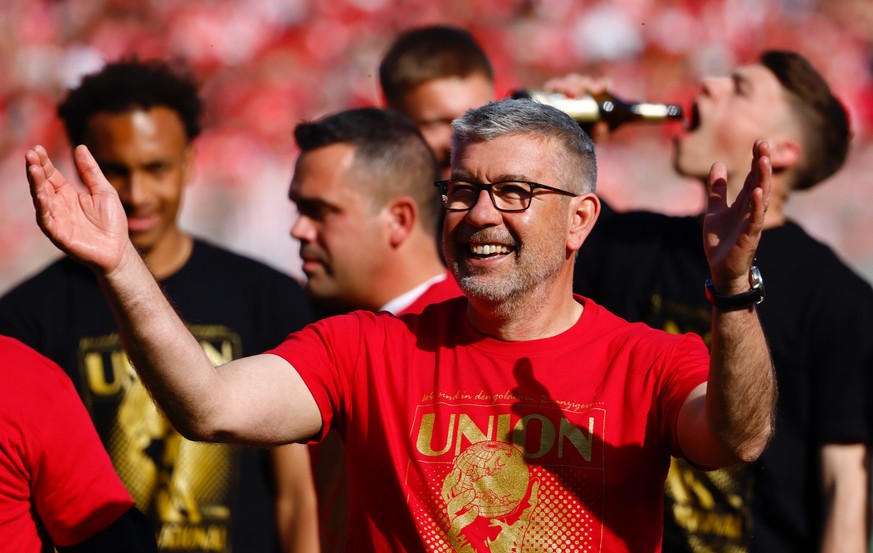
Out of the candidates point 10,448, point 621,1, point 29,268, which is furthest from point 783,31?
point 10,448

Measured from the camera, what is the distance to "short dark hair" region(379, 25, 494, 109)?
20.0 ft

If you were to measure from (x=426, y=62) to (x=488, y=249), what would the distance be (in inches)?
110

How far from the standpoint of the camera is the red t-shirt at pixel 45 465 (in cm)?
334

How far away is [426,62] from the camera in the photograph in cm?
608

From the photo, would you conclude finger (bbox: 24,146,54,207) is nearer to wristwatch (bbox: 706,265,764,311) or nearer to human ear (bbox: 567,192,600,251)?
human ear (bbox: 567,192,600,251)

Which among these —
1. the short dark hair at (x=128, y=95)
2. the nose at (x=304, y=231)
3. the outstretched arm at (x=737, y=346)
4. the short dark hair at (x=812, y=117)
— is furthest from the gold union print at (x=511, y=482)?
the short dark hair at (x=128, y=95)

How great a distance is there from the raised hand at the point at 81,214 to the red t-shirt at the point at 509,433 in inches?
21.3

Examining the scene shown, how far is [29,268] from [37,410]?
17.1 feet

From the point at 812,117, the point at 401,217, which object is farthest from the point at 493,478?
the point at 812,117

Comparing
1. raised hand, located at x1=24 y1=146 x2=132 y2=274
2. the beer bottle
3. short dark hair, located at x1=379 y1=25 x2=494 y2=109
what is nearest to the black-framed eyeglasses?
raised hand, located at x1=24 y1=146 x2=132 y2=274

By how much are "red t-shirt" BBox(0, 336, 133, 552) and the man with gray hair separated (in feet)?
1.54

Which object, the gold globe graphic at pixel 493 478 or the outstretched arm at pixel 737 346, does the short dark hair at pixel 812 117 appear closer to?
the outstretched arm at pixel 737 346

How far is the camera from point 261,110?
8.40 meters

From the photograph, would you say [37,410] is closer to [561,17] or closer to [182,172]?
[182,172]
